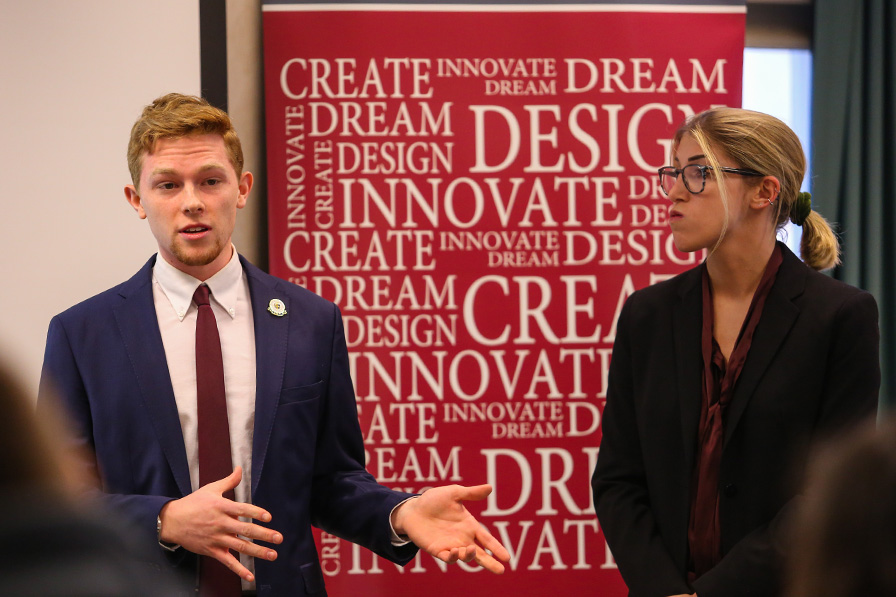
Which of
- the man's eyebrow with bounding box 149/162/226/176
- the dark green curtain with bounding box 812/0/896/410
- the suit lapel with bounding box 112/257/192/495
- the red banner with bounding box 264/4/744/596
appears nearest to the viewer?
the suit lapel with bounding box 112/257/192/495

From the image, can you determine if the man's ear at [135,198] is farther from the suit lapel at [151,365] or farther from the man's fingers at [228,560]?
the man's fingers at [228,560]

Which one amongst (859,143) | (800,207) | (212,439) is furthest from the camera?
(859,143)

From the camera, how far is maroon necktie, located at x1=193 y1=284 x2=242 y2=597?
1.75 metres

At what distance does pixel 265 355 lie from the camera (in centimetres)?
186

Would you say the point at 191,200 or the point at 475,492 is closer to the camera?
the point at 475,492

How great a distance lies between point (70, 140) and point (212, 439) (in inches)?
54.7

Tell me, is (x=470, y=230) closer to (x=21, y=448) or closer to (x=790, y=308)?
(x=790, y=308)

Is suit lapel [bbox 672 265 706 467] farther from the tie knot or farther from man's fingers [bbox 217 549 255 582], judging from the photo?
the tie knot

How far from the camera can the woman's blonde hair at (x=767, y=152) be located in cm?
192

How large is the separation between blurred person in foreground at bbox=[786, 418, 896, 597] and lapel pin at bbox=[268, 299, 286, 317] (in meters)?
1.43

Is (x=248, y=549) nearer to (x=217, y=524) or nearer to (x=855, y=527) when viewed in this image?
(x=217, y=524)

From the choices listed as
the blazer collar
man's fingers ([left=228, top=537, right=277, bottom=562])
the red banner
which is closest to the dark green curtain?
the red banner

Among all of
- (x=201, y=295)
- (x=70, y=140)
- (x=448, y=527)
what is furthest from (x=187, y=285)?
(x=70, y=140)

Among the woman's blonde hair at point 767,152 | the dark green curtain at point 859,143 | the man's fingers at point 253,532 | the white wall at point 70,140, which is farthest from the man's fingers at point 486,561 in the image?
the dark green curtain at point 859,143
